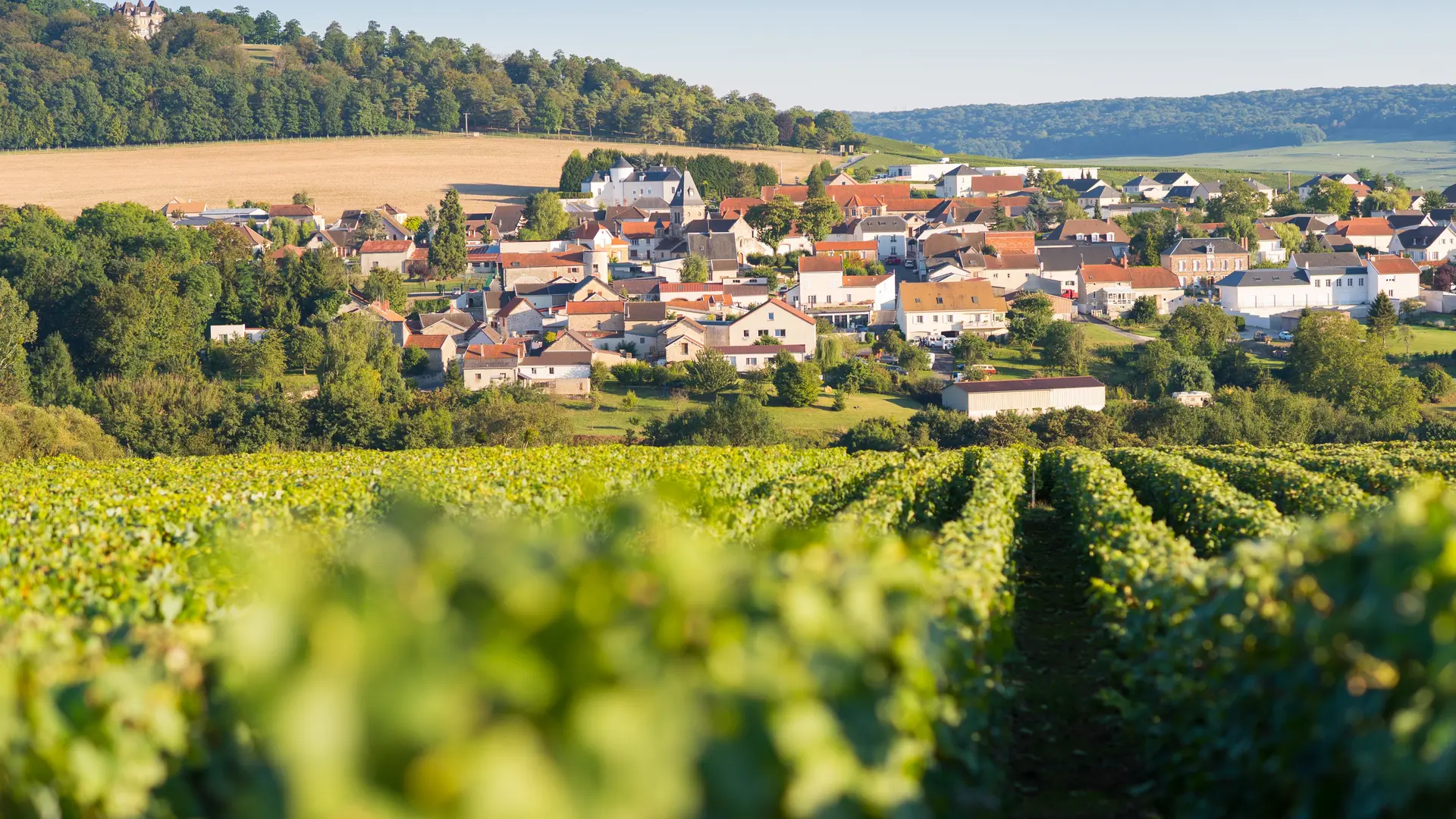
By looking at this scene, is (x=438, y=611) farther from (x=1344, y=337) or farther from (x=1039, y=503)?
(x=1344, y=337)

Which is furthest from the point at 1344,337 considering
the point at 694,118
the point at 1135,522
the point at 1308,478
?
the point at 694,118

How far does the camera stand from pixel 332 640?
194 centimetres

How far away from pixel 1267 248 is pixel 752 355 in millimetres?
57109

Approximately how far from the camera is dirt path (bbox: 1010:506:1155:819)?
723cm

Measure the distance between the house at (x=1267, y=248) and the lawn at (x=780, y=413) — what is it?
54.6 meters

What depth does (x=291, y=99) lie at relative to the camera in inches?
6708

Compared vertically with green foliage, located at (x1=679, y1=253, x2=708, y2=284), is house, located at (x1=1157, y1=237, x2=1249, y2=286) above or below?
above

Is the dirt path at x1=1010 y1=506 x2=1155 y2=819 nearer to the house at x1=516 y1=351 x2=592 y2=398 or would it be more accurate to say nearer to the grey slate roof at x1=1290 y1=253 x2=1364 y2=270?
the house at x1=516 y1=351 x2=592 y2=398

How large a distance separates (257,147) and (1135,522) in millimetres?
164722

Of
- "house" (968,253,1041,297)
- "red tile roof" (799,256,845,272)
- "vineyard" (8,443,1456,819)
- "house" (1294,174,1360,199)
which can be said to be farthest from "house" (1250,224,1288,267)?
"vineyard" (8,443,1456,819)

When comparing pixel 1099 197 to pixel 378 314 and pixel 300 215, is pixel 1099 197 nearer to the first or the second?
pixel 300 215

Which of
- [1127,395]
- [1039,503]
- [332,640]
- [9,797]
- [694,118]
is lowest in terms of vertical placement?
[1127,395]

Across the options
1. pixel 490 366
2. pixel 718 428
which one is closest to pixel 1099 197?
pixel 490 366

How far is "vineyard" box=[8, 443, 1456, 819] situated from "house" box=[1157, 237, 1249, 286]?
3838 inches
